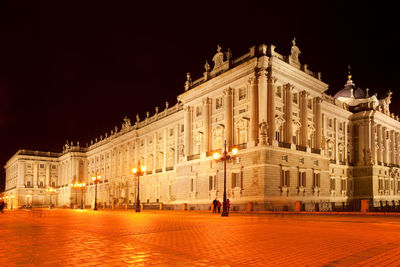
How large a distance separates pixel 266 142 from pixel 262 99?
15.9 ft

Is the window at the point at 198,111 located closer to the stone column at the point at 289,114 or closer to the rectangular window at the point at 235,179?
the rectangular window at the point at 235,179

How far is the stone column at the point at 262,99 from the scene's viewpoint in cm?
3938

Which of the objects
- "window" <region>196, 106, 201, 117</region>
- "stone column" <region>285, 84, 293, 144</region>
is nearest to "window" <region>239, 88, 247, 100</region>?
"stone column" <region>285, 84, 293, 144</region>

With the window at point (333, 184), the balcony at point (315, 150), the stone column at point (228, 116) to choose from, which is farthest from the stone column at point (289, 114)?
the window at point (333, 184)

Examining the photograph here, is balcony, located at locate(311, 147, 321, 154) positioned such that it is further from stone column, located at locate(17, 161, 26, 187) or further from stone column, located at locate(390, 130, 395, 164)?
stone column, located at locate(17, 161, 26, 187)

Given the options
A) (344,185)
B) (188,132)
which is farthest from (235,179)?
(344,185)

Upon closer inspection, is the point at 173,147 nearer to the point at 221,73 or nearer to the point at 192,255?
the point at 221,73

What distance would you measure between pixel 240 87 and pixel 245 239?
32723 millimetres

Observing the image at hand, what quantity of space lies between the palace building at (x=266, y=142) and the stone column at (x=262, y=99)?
11 cm

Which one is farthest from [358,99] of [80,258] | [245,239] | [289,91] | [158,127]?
[80,258]

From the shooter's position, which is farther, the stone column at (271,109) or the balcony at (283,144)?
the balcony at (283,144)

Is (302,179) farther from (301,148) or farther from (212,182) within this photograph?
(212,182)

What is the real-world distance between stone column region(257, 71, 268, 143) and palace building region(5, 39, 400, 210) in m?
0.11

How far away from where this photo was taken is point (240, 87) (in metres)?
43.5
